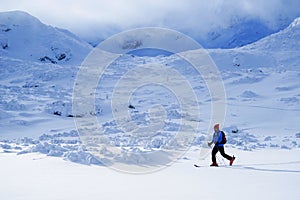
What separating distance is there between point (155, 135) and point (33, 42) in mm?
41925

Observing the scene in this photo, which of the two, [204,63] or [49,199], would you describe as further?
[204,63]

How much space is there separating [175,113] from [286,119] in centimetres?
633

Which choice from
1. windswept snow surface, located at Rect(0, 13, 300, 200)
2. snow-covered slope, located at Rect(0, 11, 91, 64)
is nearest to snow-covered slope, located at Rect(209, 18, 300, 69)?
windswept snow surface, located at Rect(0, 13, 300, 200)

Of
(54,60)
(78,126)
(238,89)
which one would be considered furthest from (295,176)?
(54,60)

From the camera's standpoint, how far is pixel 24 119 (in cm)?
2111

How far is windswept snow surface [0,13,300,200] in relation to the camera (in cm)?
629

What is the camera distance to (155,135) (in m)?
17.0

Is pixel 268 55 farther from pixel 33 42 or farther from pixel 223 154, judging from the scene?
pixel 223 154

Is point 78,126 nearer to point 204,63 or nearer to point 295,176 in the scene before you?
point 295,176

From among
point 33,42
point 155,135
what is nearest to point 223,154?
point 155,135

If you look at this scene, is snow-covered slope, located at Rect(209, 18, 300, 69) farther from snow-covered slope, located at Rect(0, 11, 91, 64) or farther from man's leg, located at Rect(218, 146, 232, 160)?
man's leg, located at Rect(218, 146, 232, 160)

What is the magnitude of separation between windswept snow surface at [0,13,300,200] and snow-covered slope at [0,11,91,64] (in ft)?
1.08

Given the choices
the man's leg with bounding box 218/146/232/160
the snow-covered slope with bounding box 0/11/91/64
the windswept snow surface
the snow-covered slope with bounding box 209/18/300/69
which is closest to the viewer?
the windswept snow surface

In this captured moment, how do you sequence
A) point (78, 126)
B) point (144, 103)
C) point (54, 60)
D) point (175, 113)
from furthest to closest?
point (54, 60), point (144, 103), point (175, 113), point (78, 126)
